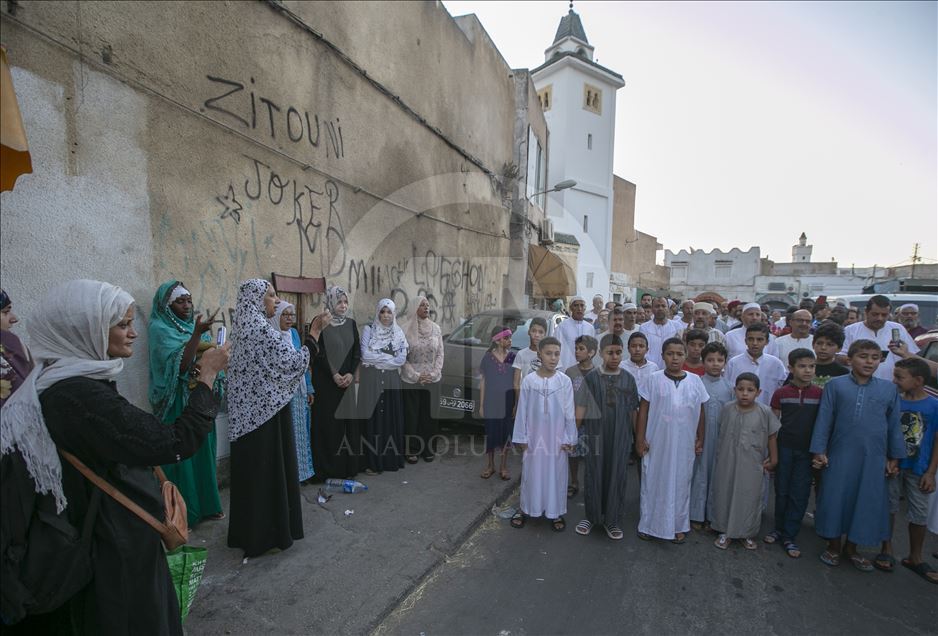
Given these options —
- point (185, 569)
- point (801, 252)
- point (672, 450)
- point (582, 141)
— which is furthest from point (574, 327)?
point (801, 252)

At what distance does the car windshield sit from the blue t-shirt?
12.5 feet

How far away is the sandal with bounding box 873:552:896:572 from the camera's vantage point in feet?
11.4

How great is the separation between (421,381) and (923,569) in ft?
14.6

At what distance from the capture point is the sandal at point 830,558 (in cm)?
354

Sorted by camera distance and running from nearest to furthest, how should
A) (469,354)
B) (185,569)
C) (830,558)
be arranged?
(185,569) < (830,558) < (469,354)

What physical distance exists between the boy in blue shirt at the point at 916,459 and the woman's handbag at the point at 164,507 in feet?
14.7

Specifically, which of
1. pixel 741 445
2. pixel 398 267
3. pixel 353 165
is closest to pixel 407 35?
pixel 353 165

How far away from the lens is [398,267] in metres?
7.57

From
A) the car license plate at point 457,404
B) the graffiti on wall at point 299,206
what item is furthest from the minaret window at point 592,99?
the car license plate at point 457,404

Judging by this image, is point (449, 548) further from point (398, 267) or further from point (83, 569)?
point (398, 267)

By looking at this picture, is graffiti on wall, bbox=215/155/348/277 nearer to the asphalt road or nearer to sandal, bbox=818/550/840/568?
the asphalt road

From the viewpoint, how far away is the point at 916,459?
3.47m

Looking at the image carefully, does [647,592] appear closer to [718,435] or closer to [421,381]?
[718,435]

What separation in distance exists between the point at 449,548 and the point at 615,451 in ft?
5.05
